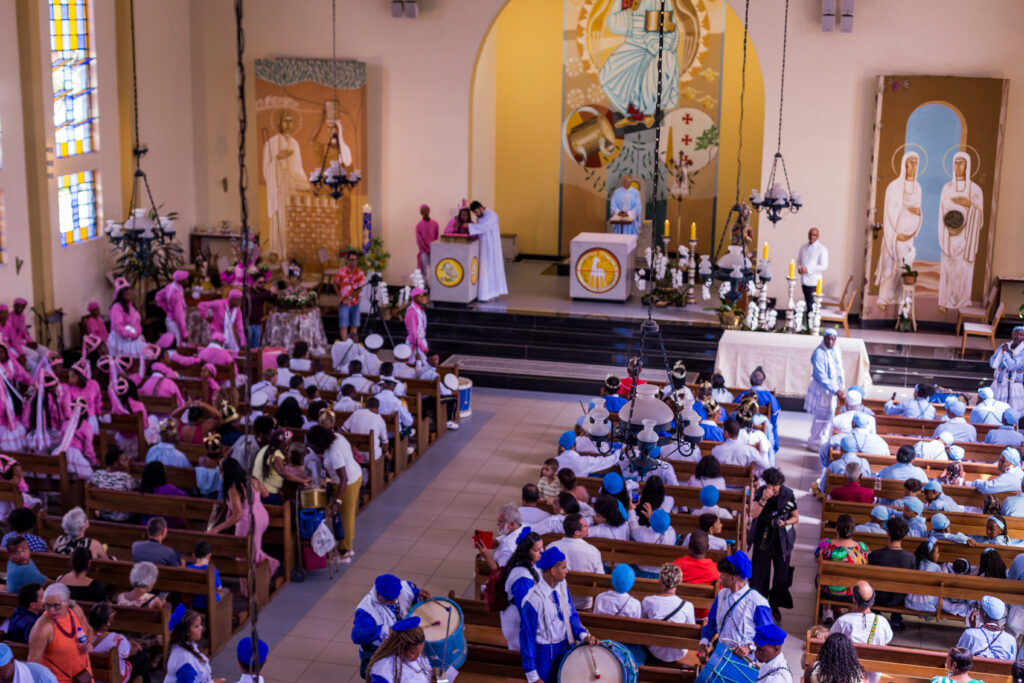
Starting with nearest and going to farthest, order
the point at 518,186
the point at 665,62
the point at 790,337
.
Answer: the point at 790,337 → the point at 665,62 → the point at 518,186

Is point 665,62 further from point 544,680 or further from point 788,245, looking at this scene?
point 544,680

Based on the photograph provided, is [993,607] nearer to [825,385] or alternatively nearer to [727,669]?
[727,669]

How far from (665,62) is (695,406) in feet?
40.1

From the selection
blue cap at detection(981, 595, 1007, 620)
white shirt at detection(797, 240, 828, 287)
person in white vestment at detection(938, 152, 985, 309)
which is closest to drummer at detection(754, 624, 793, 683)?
blue cap at detection(981, 595, 1007, 620)

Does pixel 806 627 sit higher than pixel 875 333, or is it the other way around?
pixel 875 333

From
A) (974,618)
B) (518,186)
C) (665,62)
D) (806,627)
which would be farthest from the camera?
(518,186)

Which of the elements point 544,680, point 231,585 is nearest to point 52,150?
point 231,585

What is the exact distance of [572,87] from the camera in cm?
2209

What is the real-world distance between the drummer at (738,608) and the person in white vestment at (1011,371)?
26.0 feet

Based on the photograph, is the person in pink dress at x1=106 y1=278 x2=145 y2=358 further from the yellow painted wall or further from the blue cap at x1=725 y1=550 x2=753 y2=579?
the blue cap at x1=725 y1=550 x2=753 y2=579

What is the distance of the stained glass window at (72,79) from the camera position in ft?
52.9

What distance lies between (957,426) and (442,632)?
7.23 meters

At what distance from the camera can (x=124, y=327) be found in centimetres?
1457

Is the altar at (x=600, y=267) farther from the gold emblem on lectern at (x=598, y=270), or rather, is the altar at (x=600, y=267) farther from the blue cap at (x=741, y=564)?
the blue cap at (x=741, y=564)
